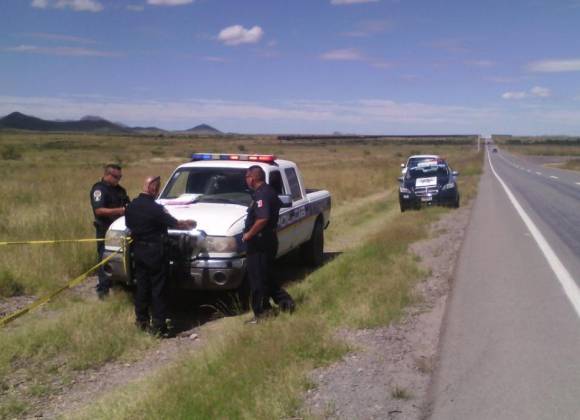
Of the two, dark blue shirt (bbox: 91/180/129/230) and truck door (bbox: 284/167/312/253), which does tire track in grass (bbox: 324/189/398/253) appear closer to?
truck door (bbox: 284/167/312/253)

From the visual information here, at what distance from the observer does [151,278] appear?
6684 millimetres

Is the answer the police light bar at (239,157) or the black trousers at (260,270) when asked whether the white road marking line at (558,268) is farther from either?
the police light bar at (239,157)

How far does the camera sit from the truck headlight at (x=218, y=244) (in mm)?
7059

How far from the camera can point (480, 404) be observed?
4.36 metres

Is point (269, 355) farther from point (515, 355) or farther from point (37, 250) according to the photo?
point (37, 250)

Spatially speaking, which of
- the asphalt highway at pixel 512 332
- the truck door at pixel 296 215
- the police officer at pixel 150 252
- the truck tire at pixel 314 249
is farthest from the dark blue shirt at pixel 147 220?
the truck tire at pixel 314 249

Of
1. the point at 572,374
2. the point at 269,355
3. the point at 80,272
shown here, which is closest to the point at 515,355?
the point at 572,374

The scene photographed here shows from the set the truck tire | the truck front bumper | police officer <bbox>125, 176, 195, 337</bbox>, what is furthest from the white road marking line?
police officer <bbox>125, 176, 195, 337</bbox>

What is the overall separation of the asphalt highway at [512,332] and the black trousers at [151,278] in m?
2.89

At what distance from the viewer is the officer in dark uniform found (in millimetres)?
7930

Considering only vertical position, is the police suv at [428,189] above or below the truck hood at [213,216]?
below

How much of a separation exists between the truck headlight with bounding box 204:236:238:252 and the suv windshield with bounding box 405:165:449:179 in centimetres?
1318

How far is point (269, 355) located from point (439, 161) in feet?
52.3

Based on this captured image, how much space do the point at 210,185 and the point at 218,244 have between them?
1.86 m
